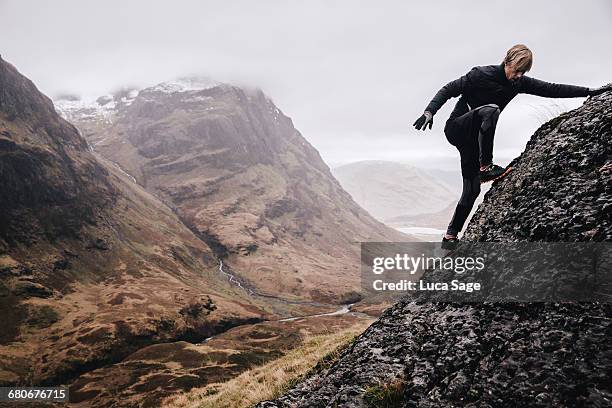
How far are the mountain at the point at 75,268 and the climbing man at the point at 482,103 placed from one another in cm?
9655

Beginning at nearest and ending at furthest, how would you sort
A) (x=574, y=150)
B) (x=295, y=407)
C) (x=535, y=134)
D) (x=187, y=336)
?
(x=574, y=150) < (x=295, y=407) < (x=535, y=134) < (x=187, y=336)

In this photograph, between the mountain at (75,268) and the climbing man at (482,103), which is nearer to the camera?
the climbing man at (482,103)

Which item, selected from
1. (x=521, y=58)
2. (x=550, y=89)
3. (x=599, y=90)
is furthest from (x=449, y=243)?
(x=599, y=90)

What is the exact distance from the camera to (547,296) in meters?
4.44

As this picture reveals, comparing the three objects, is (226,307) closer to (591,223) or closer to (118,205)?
(118,205)

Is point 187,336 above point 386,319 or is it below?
below

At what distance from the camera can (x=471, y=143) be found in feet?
22.7

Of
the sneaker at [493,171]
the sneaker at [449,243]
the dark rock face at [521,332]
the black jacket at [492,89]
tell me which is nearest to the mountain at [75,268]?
the dark rock face at [521,332]

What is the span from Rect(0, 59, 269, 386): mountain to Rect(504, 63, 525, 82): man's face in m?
97.8

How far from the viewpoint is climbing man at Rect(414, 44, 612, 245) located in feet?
21.0

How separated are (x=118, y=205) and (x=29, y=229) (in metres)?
53.4

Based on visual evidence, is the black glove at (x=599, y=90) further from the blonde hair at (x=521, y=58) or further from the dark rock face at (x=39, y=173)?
the dark rock face at (x=39, y=173)

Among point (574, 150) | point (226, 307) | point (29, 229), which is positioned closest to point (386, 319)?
point (574, 150)

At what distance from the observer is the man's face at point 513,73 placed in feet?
20.7
